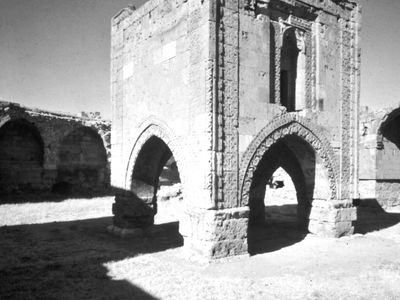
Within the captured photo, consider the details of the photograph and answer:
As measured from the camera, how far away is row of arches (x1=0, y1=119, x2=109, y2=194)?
48.5 ft

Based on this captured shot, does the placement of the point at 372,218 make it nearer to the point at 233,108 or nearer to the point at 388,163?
the point at 388,163

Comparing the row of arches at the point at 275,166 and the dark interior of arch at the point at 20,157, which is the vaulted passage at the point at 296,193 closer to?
the row of arches at the point at 275,166

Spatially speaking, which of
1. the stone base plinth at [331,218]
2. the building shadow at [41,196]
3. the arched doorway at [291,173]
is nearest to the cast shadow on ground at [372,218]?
the stone base plinth at [331,218]

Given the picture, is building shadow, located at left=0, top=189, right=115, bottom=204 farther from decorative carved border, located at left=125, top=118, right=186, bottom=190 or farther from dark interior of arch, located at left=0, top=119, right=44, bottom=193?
decorative carved border, located at left=125, top=118, right=186, bottom=190

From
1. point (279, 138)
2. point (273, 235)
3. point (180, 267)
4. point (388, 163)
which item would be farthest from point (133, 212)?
point (388, 163)

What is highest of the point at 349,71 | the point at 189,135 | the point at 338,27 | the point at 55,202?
the point at 338,27

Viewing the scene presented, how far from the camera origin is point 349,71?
8289 millimetres

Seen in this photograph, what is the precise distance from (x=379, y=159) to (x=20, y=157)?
1544cm

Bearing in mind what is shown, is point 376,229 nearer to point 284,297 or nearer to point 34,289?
point 284,297

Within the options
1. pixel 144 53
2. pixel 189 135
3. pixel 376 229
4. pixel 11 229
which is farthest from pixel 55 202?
pixel 376 229

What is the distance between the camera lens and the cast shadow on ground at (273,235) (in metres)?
7.13

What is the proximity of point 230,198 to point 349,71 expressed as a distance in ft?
15.5

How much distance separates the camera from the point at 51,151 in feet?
51.5

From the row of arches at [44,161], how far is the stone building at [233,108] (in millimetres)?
8301
